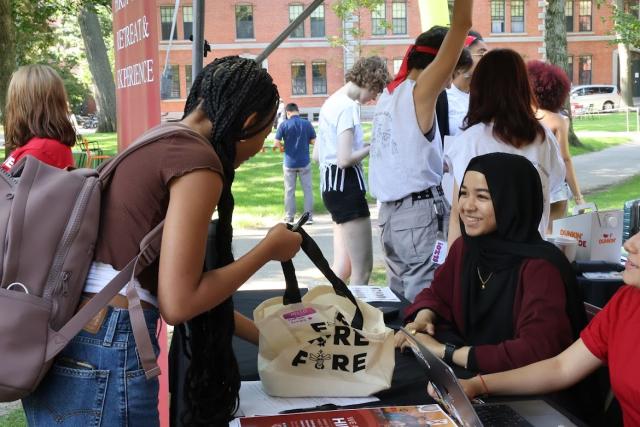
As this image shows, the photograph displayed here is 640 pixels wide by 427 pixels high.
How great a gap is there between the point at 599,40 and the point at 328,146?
44.2 metres

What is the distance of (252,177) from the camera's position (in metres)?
14.8

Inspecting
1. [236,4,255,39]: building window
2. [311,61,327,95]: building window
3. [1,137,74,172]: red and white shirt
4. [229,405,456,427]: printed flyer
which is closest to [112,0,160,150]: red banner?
[1,137,74,172]: red and white shirt

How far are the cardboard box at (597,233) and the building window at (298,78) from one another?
3995 cm

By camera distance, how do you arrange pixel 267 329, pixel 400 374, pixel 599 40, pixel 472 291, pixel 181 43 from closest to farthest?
pixel 267 329 < pixel 400 374 < pixel 472 291 < pixel 181 43 < pixel 599 40

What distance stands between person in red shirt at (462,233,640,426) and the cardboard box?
1.28 metres

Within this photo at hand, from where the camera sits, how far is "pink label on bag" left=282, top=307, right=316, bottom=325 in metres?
1.92

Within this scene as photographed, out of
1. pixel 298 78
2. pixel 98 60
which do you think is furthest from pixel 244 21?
pixel 98 60

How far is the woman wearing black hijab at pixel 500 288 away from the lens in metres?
2.24

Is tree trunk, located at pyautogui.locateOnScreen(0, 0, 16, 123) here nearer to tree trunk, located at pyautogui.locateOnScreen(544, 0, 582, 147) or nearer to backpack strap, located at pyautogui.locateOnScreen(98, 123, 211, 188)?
backpack strap, located at pyautogui.locateOnScreen(98, 123, 211, 188)

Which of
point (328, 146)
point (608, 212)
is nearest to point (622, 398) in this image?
point (608, 212)

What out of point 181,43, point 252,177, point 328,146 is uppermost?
point 181,43

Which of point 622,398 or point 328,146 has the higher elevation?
point 328,146

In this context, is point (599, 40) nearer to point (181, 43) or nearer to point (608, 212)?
point (181, 43)

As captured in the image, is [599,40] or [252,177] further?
[599,40]
